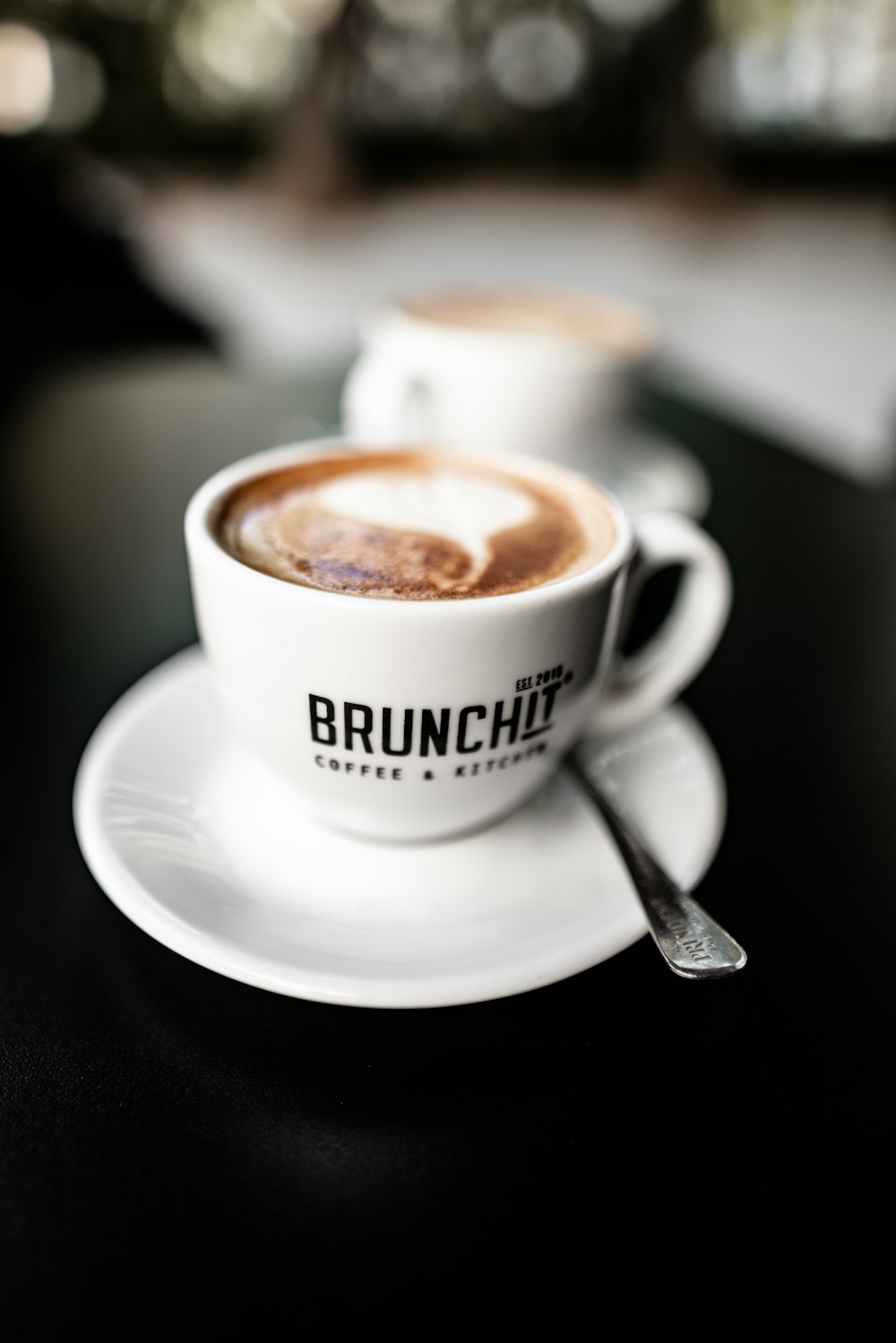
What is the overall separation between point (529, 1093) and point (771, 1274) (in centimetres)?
10

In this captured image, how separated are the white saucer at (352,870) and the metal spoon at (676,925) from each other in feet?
0.03

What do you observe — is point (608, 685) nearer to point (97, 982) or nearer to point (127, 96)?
point (97, 982)

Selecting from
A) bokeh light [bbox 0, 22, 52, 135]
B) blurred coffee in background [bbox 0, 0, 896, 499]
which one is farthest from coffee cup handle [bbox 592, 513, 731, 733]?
bokeh light [bbox 0, 22, 52, 135]

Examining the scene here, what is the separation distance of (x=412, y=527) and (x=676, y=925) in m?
0.26

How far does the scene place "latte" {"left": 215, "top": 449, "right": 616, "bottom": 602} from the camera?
1.57 ft

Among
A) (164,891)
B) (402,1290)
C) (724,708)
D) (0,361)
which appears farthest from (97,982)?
(0,361)

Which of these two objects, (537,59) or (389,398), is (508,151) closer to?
(537,59)

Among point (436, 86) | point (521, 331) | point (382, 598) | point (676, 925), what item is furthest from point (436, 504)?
point (436, 86)

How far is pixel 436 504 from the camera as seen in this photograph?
1.89 feet

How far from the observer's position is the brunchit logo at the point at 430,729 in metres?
0.44

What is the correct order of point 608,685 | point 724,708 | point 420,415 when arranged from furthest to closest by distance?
point 420,415, point 724,708, point 608,685

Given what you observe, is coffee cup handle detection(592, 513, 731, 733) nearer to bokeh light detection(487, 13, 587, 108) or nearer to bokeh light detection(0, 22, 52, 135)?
bokeh light detection(487, 13, 587, 108)

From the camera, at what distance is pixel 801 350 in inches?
137

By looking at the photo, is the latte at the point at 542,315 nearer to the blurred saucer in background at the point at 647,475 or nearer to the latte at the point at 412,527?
the blurred saucer in background at the point at 647,475
